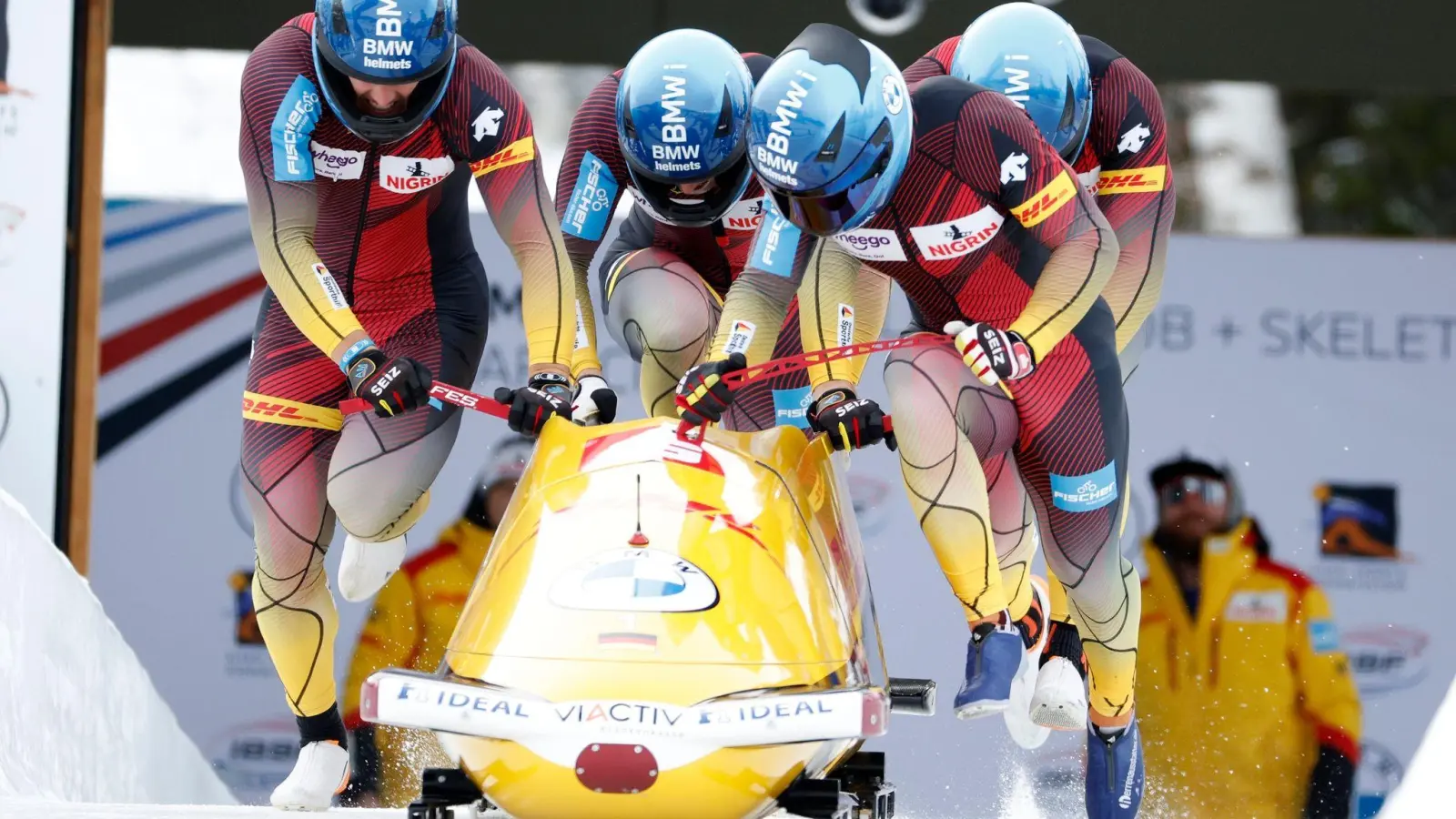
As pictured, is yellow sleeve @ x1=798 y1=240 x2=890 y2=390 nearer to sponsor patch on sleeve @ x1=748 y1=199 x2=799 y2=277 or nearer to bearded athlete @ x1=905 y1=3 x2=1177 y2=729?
sponsor patch on sleeve @ x1=748 y1=199 x2=799 y2=277

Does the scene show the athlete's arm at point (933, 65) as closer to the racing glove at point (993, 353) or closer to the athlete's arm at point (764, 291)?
the athlete's arm at point (764, 291)

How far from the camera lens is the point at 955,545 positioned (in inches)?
157

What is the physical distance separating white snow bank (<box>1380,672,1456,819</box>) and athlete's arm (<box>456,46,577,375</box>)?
196 cm

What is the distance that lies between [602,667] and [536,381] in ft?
4.29

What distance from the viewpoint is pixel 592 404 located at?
4.45 meters

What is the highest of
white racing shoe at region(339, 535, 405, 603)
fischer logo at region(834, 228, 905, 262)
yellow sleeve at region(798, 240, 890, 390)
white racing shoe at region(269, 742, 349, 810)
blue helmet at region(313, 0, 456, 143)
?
blue helmet at region(313, 0, 456, 143)

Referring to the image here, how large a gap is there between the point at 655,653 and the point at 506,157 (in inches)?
67.1

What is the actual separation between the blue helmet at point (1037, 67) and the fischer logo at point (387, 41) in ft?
4.60

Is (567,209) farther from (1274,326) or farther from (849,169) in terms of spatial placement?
(1274,326)

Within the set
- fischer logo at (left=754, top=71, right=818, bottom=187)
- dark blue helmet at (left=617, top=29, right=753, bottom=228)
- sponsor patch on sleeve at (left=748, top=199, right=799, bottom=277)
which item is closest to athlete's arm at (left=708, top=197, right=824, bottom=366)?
sponsor patch on sleeve at (left=748, top=199, right=799, bottom=277)

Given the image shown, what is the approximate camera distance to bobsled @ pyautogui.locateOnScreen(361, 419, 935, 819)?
2.91 meters

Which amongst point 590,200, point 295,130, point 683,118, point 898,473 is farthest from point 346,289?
point 898,473

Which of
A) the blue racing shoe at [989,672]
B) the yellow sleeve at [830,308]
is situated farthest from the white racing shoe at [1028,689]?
the yellow sleeve at [830,308]

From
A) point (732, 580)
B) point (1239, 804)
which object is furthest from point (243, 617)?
point (732, 580)
